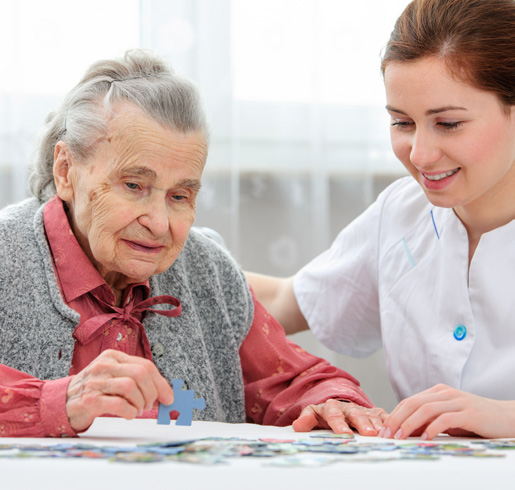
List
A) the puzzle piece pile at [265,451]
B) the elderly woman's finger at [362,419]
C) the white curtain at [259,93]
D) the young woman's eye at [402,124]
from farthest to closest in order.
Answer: the white curtain at [259,93]
the young woman's eye at [402,124]
the elderly woman's finger at [362,419]
the puzzle piece pile at [265,451]

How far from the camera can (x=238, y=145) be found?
2.18 metres

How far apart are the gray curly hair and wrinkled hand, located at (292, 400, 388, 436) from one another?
1.75 ft

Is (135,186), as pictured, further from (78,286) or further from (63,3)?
(63,3)

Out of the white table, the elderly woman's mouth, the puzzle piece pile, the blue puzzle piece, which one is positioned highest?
the elderly woman's mouth

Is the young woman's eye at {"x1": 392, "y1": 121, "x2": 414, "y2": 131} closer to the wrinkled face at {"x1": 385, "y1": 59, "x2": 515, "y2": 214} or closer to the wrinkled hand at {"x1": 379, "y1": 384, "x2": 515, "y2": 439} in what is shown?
the wrinkled face at {"x1": 385, "y1": 59, "x2": 515, "y2": 214}

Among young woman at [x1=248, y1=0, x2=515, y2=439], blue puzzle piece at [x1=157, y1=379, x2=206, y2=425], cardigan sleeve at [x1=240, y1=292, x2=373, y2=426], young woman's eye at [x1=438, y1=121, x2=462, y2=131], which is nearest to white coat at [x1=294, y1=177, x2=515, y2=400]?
young woman at [x1=248, y1=0, x2=515, y2=439]

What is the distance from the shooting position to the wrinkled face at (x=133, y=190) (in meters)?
1.27

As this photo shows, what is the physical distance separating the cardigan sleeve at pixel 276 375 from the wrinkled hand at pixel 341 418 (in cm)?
13

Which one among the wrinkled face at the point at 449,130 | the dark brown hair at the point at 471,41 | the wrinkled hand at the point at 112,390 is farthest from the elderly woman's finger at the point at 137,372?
the dark brown hair at the point at 471,41

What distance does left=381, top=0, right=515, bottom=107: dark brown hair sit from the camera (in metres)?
1.31

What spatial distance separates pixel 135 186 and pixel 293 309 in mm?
644

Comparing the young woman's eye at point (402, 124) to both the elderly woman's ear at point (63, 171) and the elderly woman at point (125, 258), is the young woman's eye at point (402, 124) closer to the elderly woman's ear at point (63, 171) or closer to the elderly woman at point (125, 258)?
the elderly woman at point (125, 258)

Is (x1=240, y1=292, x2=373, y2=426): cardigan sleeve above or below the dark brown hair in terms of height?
below

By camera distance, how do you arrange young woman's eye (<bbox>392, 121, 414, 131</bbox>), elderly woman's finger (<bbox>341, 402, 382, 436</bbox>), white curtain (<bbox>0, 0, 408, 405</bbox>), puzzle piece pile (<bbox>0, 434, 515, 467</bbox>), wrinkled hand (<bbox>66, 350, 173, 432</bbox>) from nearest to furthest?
puzzle piece pile (<bbox>0, 434, 515, 467</bbox>)
wrinkled hand (<bbox>66, 350, 173, 432</bbox>)
elderly woman's finger (<bbox>341, 402, 382, 436</bbox>)
young woman's eye (<bbox>392, 121, 414, 131</bbox>)
white curtain (<bbox>0, 0, 408, 405</bbox>)
